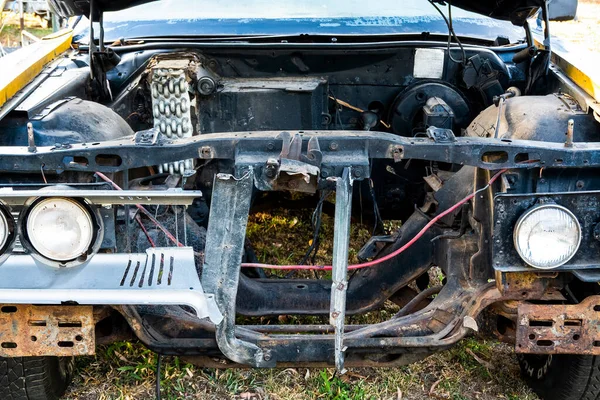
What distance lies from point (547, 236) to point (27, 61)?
230 cm

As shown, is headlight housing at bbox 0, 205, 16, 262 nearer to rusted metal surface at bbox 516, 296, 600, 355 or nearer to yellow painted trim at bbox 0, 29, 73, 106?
yellow painted trim at bbox 0, 29, 73, 106

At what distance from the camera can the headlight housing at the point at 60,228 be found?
189 cm

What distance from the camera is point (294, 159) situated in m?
1.90

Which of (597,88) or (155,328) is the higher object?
(597,88)

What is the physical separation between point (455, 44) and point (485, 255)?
1.38 m

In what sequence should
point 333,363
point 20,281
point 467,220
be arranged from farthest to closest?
1. point 467,220
2. point 333,363
3. point 20,281

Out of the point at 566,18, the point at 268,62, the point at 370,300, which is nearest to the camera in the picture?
the point at 370,300

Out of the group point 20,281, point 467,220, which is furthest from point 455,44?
point 20,281

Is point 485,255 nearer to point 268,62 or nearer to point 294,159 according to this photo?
point 294,159

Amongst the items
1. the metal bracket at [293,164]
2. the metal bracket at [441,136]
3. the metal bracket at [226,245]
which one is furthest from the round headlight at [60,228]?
Result: the metal bracket at [441,136]

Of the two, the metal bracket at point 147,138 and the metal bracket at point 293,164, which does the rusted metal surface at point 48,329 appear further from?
the metal bracket at point 293,164

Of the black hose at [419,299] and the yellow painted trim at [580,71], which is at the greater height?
the yellow painted trim at [580,71]

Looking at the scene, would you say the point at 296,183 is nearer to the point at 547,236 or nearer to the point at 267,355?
the point at 267,355

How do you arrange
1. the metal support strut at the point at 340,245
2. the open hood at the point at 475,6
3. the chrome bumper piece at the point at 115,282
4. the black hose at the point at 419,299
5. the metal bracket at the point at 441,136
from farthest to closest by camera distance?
1. the open hood at the point at 475,6
2. the black hose at the point at 419,299
3. the metal bracket at the point at 441,136
4. the metal support strut at the point at 340,245
5. the chrome bumper piece at the point at 115,282
